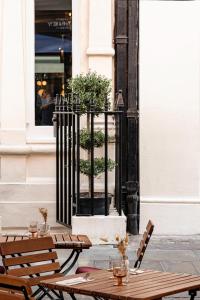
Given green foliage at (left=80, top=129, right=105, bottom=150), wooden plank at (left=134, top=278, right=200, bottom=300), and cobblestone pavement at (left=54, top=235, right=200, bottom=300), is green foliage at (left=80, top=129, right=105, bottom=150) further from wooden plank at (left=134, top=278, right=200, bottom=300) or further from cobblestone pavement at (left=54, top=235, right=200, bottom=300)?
wooden plank at (left=134, top=278, right=200, bottom=300)

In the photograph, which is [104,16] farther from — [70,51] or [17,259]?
[17,259]

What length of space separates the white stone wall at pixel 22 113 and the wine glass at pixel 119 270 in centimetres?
656

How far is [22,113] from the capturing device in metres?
13.2

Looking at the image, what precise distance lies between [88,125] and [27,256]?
15.8 feet

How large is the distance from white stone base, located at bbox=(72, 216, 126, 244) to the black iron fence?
136 mm

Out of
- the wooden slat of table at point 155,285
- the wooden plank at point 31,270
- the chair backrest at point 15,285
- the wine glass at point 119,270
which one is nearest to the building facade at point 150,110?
the wooden plank at point 31,270

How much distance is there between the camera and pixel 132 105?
13.2 m

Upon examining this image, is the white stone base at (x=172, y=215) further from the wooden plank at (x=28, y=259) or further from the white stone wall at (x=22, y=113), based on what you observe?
the wooden plank at (x=28, y=259)

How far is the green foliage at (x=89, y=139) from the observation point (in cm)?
1224

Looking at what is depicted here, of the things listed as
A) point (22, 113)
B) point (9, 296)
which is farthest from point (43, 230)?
point (22, 113)

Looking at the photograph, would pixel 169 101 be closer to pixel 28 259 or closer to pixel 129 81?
pixel 129 81

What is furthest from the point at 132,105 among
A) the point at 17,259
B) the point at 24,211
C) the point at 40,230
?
the point at 17,259

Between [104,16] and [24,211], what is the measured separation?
132 inches

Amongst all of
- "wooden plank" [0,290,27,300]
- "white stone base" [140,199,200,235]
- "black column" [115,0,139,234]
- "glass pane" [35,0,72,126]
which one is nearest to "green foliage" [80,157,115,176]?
"black column" [115,0,139,234]
